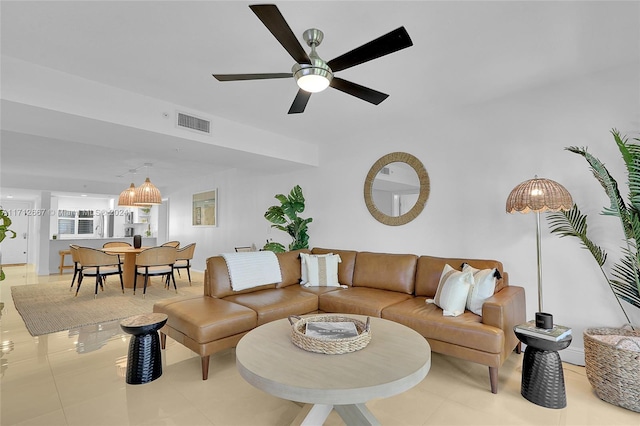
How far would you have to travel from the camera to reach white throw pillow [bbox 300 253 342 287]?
377cm

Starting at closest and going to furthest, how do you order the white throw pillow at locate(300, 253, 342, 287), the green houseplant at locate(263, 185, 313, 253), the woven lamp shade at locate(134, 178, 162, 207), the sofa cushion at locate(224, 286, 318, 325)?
1. the sofa cushion at locate(224, 286, 318, 325)
2. the white throw pillow at locate(300, 253, 342, 287)
3. the green houseplant at locate(263, 185, 313, 253)
4. the woven lamp shade at locate(134, 178, 162, 207)

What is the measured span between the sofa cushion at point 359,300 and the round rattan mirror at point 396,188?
106 centimetres

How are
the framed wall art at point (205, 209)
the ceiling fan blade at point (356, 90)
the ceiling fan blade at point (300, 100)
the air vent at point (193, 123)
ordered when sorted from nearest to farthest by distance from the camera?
1. the ceiling fan blade at point (356, 90)
2. the ceiling fan blade at point (300, 100)
3. the air vent at point (193, 123)
4. the framed wall art at point (205, 209)

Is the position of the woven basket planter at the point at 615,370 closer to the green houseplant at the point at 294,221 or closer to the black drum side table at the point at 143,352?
the black drum side table at the point at 143,352

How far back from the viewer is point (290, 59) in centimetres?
249

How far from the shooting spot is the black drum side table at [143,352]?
2.39 metres

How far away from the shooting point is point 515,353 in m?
2.95

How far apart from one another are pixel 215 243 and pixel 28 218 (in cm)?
761

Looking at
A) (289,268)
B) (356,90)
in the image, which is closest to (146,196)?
(289,268)

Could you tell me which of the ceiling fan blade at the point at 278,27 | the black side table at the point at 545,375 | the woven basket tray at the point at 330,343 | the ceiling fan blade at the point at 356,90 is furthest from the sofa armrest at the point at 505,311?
the ceiling fan blade at the point at 278,27

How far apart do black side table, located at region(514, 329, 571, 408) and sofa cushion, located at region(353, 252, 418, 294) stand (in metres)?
1.32

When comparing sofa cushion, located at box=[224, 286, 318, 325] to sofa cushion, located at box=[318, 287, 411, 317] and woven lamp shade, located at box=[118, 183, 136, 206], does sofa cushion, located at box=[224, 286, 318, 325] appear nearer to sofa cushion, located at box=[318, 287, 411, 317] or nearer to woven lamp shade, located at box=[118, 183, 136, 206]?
sofa cushion, located at box=[318, 287, 411, 317]

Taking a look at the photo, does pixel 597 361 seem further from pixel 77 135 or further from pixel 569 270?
pixel 77 135

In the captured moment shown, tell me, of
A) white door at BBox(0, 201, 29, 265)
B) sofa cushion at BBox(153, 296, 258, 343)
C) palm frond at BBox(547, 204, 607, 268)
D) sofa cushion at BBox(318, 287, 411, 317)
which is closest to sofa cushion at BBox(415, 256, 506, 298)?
sofa cushion at BBox(318, 287, 411, 317)
